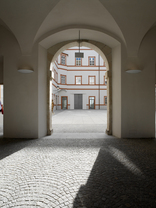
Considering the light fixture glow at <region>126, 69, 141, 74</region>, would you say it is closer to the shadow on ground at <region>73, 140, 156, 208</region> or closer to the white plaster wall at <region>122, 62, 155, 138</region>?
the white plaster wall at <region>122, 62, 155, 138</region>

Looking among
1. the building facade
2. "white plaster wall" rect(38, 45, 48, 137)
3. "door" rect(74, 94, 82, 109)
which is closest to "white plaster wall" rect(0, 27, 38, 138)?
"white plaster wall" rect(38, 45, 48, 137)

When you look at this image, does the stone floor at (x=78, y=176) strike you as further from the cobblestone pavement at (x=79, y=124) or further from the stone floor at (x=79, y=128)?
the cobblestone pavement at (x=79, y=124)

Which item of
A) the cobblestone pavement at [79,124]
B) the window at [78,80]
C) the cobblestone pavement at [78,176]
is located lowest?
the cobblestone pavement at [79,124]

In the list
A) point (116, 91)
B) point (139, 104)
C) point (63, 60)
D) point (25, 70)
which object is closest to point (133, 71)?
point (116, 91)

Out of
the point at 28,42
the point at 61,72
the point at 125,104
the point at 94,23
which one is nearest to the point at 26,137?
the point at 28,42

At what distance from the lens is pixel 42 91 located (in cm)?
598

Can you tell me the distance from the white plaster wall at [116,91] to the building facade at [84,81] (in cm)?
2284

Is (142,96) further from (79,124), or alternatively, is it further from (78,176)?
(79,124)

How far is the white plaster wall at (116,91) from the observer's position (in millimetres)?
5793

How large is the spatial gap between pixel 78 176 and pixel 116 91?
4102 mm

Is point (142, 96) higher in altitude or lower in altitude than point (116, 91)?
lower

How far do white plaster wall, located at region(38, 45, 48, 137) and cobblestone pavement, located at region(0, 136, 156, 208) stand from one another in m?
1.49

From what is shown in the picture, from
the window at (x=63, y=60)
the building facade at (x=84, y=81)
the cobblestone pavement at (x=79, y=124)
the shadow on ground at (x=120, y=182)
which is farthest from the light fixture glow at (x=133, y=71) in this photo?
the window at (x=63, y=60)

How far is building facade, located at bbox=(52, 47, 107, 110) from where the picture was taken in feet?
95.3
